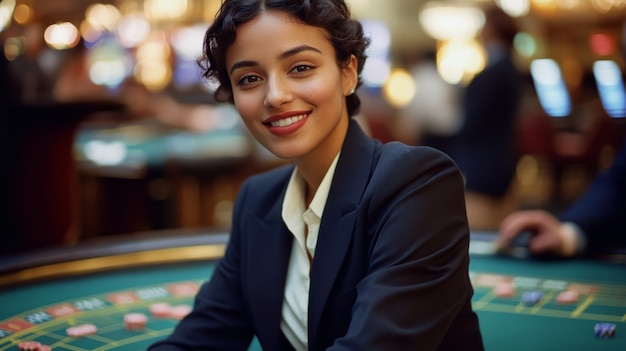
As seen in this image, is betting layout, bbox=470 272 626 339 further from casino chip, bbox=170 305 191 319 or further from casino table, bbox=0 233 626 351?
casino chip, bbox=170 305 191 319

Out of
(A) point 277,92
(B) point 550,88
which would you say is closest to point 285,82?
(A) point 277,92

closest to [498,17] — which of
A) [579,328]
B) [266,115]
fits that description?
[579,328]

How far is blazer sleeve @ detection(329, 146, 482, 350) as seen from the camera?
3.54 feet

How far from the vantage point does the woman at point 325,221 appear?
1.12 m

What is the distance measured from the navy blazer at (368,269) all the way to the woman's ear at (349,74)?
0.24 ft

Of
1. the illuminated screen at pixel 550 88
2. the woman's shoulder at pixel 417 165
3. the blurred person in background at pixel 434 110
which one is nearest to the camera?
the woman's shoulder at pixel 417 165

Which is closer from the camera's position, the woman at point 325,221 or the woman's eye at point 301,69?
the woman at point 325,221

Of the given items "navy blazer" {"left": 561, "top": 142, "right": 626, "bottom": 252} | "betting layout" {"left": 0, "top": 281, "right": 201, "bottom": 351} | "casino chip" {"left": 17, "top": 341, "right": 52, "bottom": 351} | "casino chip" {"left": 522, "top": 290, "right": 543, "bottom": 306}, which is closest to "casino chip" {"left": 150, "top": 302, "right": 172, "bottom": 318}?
"betting layout" {"left": 0, "top": 281, "right": 201, "bottom": 351}

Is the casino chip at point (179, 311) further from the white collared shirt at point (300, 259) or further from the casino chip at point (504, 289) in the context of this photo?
the casino chip at point (504, 289)

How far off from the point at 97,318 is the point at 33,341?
18 centimetres

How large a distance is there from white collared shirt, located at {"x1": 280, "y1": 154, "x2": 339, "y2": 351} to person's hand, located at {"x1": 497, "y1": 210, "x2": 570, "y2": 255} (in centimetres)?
90

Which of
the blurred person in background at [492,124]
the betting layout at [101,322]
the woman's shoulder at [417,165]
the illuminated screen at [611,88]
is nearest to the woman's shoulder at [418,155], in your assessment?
the woman's shoulder at [417,165]

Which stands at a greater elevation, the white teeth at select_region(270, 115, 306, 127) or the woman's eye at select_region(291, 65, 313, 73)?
the woman's eye at select_region(291, 65, 313, 73)

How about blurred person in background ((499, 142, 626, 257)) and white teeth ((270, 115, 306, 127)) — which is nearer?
white teeth ((270, 115, 306, 127))
